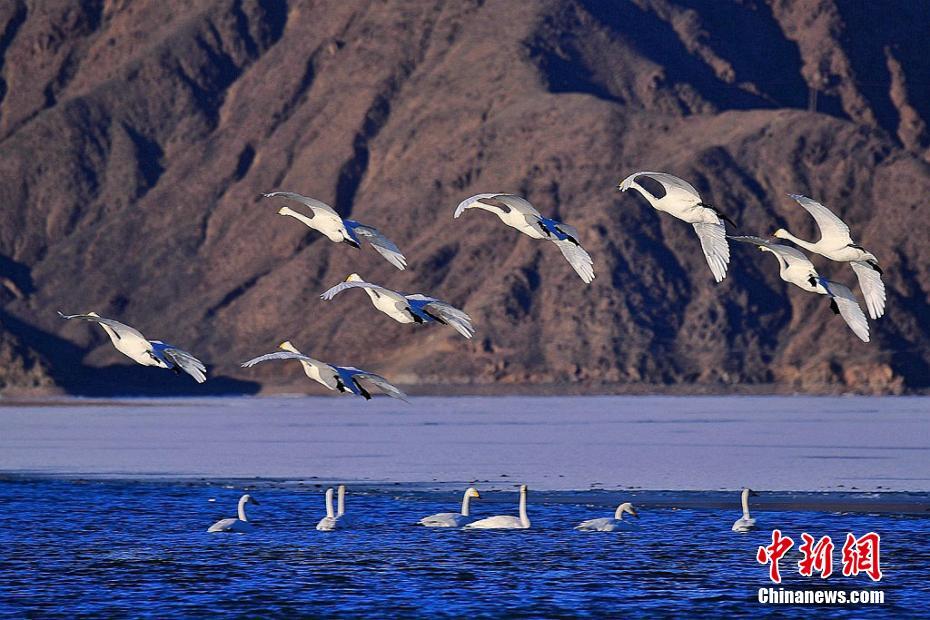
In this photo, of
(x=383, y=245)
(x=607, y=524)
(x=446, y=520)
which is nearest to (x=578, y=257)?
(x=383, y=245)

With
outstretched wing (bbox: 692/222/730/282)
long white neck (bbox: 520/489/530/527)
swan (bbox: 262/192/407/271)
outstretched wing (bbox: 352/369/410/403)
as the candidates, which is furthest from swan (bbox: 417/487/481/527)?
outstretched wing (bbox: 692/222/730/282)

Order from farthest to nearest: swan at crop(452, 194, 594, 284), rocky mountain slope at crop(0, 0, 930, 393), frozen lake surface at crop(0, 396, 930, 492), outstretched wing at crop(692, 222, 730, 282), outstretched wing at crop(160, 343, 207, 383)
A: 1. rocky mountain slope at crop(0, 0, 930, 393)
2. frozen lake surface at crop(0, 396, 930, 492)
3. outstretched wing at crop(160, 343, 207, 383)
4. swan at crop(452, 194, 594, 284)
5. outstretched wing at crop(692, 222, 730, 282)

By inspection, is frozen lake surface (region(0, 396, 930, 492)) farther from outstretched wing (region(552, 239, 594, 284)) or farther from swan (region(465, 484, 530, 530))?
outstretched wing (region(552, 239, 594, 284))

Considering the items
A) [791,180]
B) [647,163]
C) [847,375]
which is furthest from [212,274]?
[847,375]

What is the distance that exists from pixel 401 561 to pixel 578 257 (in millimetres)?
10029

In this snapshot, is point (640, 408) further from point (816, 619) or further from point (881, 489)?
point (816, 619)

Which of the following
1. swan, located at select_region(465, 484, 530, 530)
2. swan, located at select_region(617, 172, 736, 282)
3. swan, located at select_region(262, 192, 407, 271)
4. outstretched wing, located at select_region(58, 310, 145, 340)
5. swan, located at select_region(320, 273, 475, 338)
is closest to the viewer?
swan, located at select_region(617, 172, 736, 282)

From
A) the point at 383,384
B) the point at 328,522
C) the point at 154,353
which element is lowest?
the point at 328,522

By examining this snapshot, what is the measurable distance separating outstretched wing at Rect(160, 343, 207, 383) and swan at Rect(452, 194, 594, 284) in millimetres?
4910

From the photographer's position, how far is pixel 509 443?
74.5 meters

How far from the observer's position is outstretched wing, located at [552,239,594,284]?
27.4m

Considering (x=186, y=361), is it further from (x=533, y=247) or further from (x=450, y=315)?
(x=533, y=247)

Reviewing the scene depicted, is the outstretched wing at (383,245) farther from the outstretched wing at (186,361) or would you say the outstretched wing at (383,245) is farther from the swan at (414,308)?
the outstretched wing at (186,361)

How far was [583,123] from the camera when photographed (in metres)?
172
